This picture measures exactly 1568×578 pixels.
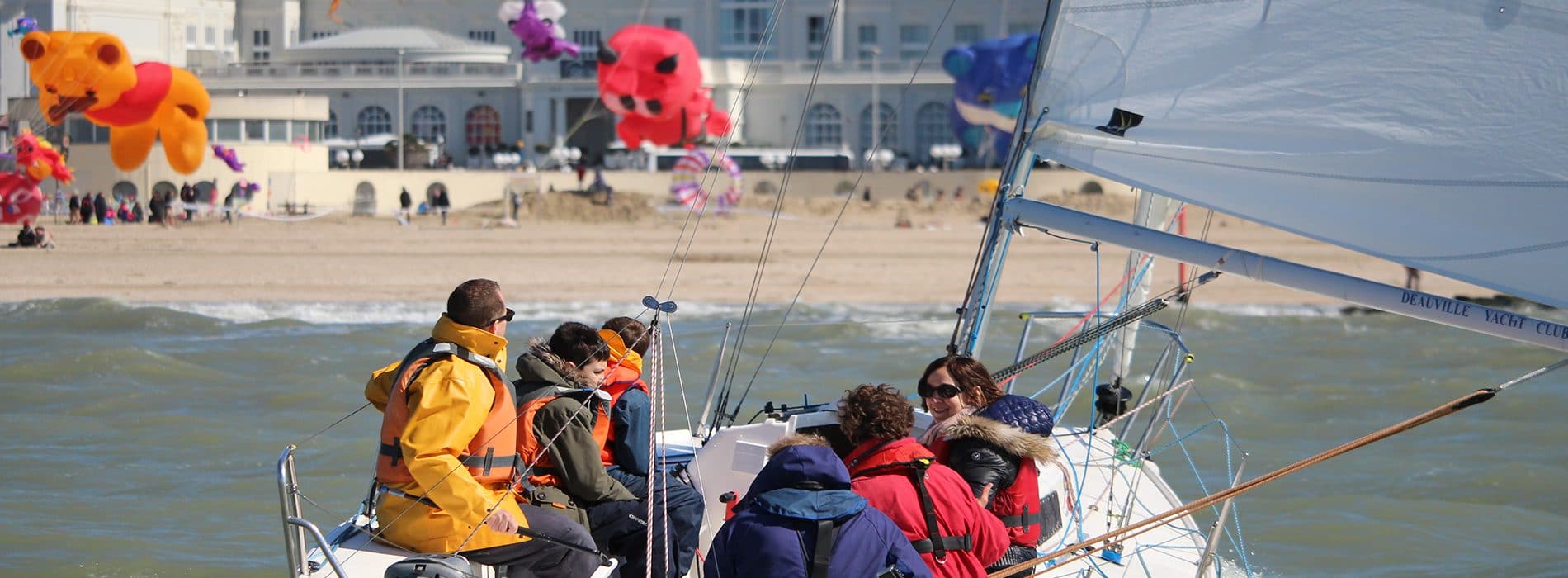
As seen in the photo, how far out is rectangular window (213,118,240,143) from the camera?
1574 inches

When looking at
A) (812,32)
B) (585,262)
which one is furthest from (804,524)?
(812,32)

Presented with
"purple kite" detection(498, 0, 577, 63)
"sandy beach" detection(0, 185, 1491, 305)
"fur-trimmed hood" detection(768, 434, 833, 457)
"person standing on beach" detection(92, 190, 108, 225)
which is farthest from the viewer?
"purple kite" detection(498, 0, 577, 63)

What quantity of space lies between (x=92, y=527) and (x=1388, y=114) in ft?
25.1

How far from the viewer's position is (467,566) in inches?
163

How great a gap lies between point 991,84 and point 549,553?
3705 centimetres

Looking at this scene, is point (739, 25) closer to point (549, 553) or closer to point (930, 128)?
point (930, 128)

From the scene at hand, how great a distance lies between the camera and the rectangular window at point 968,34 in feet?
190

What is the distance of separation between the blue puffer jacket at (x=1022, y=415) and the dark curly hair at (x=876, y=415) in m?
0.82

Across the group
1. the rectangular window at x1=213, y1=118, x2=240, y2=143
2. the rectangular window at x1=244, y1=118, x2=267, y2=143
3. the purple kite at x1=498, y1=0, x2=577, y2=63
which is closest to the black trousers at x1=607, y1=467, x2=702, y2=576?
the purple kite at x1=498, y1=0, x2=577, y2=63

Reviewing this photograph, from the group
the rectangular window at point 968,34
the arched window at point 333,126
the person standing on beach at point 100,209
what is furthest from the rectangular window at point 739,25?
the person standing on beach at point 100,209

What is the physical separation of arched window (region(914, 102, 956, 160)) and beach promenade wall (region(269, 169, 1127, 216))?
1153 cm

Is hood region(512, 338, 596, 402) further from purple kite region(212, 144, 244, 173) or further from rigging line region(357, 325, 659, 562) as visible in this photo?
purple kite region(212, 144, 244, 173)

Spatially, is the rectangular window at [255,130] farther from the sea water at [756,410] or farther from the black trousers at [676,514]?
the black trousers at [676,514]

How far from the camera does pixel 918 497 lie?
396cm
